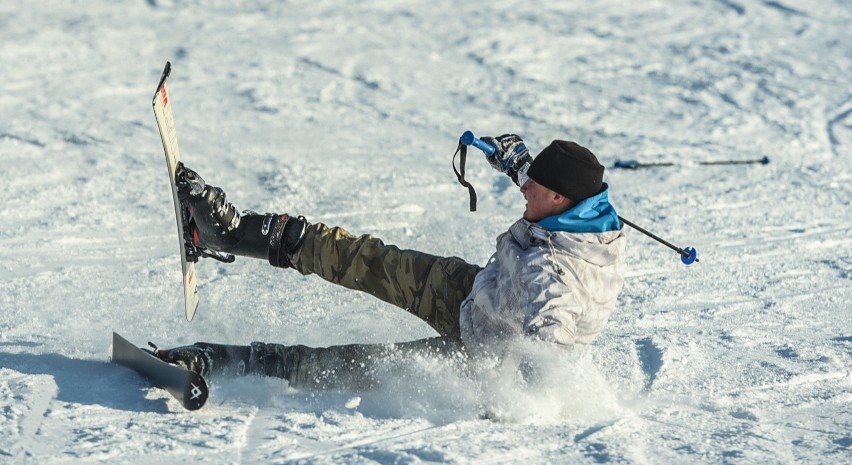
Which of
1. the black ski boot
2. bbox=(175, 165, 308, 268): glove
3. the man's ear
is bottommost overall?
the black ski boot

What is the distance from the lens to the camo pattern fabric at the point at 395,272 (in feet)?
12.7

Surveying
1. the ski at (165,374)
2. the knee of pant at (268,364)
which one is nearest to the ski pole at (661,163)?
the knee of pant at (268,364)

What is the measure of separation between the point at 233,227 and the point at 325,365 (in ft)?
2.44

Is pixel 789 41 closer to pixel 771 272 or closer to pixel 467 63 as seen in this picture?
pixel 467 63

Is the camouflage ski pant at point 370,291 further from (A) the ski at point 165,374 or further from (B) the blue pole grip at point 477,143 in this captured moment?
(B) the blue pole grip at point 477,143

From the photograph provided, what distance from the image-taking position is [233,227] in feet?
13.2

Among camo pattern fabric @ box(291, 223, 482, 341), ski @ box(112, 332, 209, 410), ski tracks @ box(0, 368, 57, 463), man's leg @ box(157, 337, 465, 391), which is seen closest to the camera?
ski tracks @ box(0, 368, 57, 463)

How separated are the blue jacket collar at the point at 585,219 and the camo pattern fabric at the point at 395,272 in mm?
486

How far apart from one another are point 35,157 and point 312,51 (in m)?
3.62

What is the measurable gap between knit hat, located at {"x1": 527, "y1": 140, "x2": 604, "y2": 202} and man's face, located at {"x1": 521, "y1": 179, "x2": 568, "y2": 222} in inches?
1.5

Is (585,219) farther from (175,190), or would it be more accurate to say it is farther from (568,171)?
(175,190)

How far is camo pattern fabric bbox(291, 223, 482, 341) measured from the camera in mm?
3869

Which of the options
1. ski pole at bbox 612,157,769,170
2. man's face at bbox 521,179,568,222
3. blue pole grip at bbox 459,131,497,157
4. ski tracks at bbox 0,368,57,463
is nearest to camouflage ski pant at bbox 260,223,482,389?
man's face at bbox 521,179,568,222

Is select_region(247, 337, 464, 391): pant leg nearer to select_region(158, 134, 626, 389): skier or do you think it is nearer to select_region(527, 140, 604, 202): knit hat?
select_region(158, 134, 626, 389): skier
